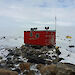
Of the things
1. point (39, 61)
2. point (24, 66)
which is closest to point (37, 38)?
point (39, 61)

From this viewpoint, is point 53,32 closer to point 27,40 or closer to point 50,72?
point 27,40

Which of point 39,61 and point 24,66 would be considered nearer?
point 24,66

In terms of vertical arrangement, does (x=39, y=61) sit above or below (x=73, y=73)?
below

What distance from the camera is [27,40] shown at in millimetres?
15086

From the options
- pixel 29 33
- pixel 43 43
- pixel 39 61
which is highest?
pixel 29 33

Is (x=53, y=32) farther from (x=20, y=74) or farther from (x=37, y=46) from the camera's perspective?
(x=20, y=74)

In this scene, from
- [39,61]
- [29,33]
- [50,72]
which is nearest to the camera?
[50,72]

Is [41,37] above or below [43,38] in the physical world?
above

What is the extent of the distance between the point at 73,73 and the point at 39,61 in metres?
5.86

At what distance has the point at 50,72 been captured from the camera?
3500 millimetres

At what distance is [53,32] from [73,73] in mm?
11172

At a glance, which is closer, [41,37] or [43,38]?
[43,38]

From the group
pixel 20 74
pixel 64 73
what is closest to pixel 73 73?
pixel 64 73

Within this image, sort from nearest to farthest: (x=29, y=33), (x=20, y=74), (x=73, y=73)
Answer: (x=73, y=73) < (x=20, y=74) < (x=29, y=33)
